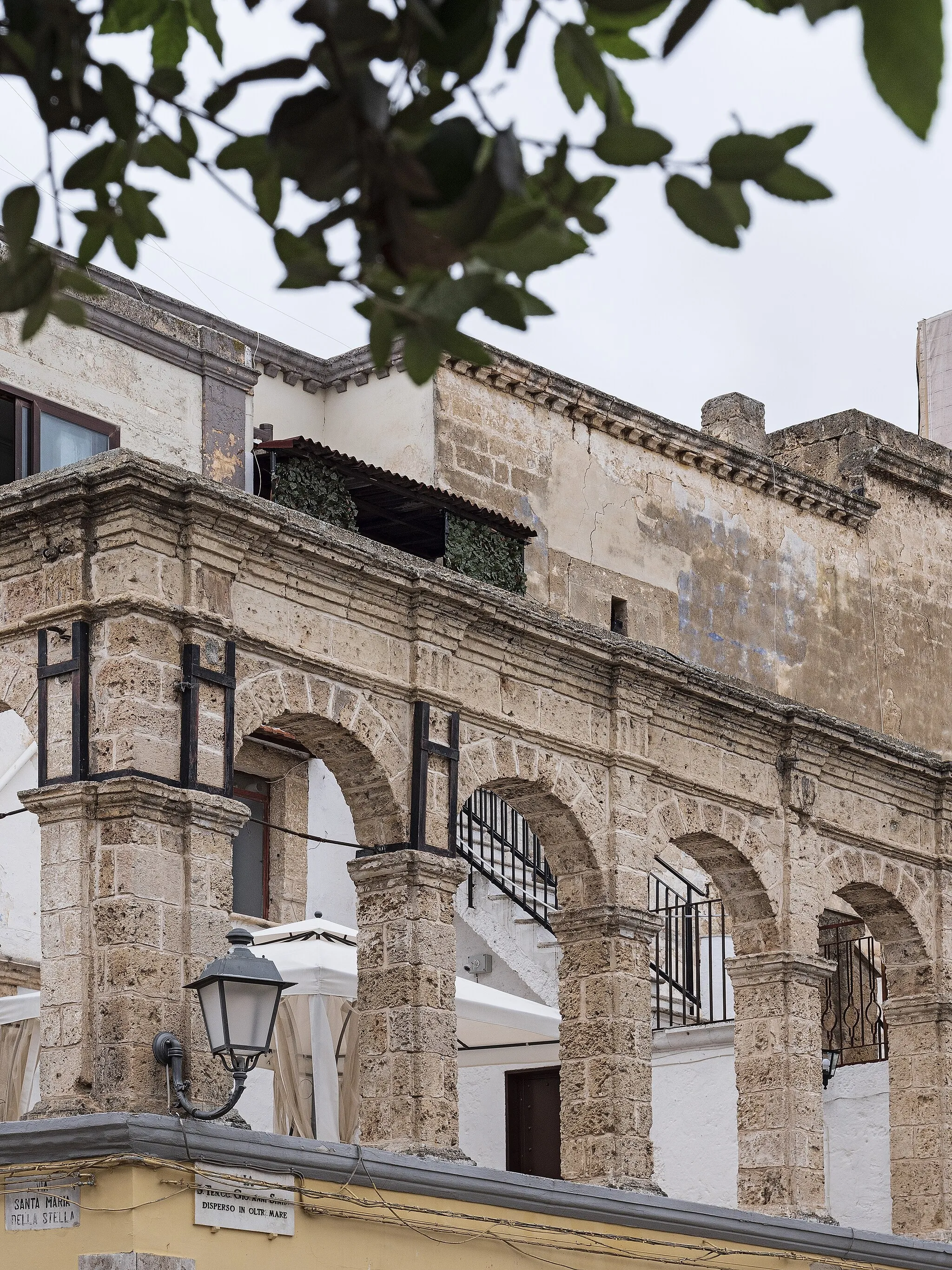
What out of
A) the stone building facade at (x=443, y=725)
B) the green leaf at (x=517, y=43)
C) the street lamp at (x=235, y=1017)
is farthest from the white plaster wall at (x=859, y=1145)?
the green leaf at (x=517, y=43)

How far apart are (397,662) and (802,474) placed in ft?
29.5

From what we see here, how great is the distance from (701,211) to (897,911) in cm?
1238

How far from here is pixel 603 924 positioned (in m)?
13.1

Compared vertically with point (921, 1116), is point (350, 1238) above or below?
below

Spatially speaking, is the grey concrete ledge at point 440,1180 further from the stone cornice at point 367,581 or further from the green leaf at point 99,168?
the green leaf at point 99,168

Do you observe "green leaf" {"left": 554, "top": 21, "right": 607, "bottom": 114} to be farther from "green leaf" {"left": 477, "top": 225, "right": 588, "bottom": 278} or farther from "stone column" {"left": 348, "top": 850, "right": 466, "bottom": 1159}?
"stone column" {"left": 348, "top": 850, "right": 466, "bottom": 1159}

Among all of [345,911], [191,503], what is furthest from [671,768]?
[345,911]

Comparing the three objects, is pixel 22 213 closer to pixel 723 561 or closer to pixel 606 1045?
pixel 606 1045

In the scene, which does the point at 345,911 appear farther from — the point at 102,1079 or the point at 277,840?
the point at 102,1079

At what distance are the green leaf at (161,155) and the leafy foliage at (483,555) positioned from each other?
10729mm

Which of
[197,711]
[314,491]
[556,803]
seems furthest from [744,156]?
[314,491]

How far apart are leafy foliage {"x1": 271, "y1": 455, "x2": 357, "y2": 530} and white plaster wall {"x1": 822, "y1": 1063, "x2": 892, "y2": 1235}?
597cm

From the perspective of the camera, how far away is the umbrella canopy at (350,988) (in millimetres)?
13016

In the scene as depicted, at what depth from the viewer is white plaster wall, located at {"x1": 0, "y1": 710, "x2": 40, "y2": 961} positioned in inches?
656
